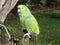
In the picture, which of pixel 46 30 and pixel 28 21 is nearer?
pixel 28 21

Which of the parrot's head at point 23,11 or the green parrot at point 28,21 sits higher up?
the parrot's head at point 23,11

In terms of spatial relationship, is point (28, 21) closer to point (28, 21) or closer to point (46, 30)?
point (28, 21)

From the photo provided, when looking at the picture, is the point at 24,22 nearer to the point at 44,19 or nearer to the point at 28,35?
the point at 28,35

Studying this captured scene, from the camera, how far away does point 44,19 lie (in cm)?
912

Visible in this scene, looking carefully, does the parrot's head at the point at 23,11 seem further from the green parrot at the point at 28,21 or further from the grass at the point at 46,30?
the grass at the point at 46,30

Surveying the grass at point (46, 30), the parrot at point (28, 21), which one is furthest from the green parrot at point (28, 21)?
the grass at point (46, 30)

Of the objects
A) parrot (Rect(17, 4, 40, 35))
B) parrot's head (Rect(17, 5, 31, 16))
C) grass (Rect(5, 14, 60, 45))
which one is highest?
parrot's head (Rect(17, 5, 31, 16))

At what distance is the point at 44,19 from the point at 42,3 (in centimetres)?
286

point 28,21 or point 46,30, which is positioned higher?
point 28,21

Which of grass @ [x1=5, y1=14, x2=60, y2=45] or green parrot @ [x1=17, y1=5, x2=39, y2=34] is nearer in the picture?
green parrot @ [x1=17, y1=5, x2=39, y2=34]

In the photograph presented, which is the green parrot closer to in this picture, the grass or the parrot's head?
the parrot's head

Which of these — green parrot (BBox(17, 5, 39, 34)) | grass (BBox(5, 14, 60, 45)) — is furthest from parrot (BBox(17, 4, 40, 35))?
grass (BBox(5, 14, 60, 45))

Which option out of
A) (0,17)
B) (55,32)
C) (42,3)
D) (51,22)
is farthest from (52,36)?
(42,3)

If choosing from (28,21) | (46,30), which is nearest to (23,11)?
(28,21)
